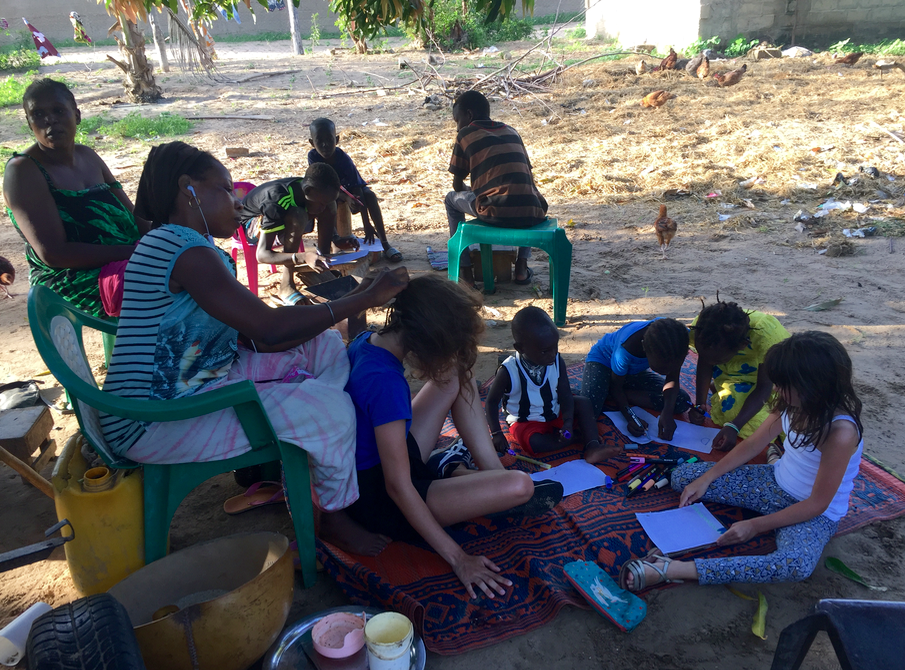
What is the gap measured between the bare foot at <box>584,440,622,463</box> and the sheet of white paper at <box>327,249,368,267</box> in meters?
2.40

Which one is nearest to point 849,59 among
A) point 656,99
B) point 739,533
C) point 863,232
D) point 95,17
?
point 656,99

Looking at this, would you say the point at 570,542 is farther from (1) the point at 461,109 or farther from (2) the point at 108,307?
(1) the point at 461,109

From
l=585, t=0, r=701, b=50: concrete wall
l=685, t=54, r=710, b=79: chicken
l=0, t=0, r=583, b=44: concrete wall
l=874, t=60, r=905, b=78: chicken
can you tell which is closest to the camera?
l=874, t=60, r=905, b=78: chicken

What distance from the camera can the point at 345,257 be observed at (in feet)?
15.4

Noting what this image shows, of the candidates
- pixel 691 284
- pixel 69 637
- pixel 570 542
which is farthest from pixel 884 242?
pixel 69 637

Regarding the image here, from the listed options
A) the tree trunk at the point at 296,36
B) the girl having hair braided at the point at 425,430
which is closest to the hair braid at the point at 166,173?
the girl having hair braided at the point at 425,430

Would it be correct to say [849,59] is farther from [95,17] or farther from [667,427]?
[95,17]

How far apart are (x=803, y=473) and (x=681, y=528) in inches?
19.8

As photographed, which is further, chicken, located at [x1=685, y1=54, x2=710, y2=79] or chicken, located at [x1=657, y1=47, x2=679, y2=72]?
chicken, located at [x1=657, y1=47, x2=679, y2=72]

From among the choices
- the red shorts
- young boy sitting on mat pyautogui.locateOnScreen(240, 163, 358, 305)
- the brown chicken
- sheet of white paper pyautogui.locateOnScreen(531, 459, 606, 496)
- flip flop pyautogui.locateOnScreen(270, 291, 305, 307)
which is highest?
the brown chicken

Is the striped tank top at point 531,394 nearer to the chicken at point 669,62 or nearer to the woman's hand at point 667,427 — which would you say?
the woman's hand at point 667,427

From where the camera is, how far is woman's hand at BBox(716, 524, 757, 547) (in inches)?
92.3

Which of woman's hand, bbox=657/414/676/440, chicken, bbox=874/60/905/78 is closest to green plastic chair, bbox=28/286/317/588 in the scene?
woman's hand, bbox=657/414/676/440

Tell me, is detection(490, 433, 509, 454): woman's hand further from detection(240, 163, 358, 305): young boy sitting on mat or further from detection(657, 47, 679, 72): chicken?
detection(657, 47, 679, 72): chicken
